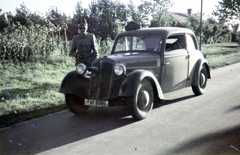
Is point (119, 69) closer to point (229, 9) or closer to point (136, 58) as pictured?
point (136, 58)

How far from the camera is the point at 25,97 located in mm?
7125

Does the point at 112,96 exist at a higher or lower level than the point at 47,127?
higher

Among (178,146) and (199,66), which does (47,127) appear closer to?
(178,146)

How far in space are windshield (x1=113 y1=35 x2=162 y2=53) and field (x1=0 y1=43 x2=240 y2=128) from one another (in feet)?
6.90

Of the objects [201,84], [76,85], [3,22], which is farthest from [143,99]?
[3,22]

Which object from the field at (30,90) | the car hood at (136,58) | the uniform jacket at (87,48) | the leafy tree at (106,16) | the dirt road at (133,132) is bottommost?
the dirt road at (133,132)

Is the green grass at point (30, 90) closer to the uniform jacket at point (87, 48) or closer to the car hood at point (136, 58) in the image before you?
the uniform jacket at point (87, 48)

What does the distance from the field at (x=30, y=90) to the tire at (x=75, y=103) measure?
0.62 meters

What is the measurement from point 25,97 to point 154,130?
13.4 ft

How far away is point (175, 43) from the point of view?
21.7 ft

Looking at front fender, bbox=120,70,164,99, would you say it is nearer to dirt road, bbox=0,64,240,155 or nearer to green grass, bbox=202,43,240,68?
dirt road, bbox=0,64,240,155

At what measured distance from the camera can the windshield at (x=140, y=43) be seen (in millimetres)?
6133

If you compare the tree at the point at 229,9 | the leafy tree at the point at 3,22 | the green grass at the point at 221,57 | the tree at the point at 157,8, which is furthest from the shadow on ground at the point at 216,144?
the tree at the point at 229,9

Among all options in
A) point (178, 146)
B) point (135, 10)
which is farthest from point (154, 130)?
point (135, 10)
